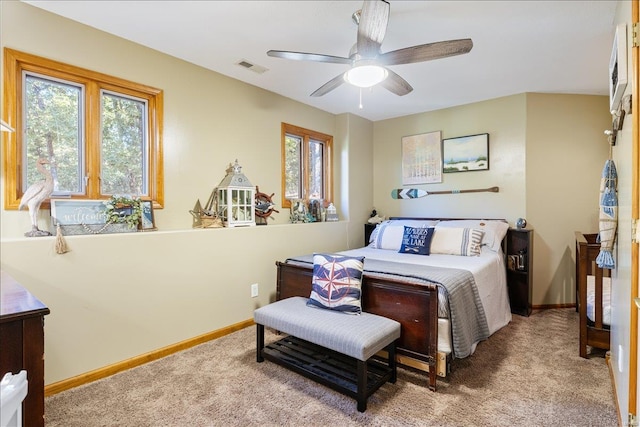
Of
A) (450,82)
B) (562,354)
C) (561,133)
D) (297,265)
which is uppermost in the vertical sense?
(450,82)

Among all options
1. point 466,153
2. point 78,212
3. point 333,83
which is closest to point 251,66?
point 333,83

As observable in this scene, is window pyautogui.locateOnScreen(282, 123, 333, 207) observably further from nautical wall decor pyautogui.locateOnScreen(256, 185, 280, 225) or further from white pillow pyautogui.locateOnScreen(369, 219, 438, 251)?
white pillow pyautogui.locateOnScreen(369, 219, 438, 251)

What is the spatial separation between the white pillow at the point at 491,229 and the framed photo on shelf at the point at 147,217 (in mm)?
3140

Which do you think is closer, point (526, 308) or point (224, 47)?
point (224, 47)

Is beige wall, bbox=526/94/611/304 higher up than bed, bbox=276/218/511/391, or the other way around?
beige wall, bbox=526/94/611/304

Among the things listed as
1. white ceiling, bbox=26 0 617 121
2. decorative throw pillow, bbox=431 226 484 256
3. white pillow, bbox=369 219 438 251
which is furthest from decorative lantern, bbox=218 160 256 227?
decorative throw pillow, bbox=431 226 484 256

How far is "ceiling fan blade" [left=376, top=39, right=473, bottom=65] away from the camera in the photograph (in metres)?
1.98

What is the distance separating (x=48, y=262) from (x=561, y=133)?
16.6 feet

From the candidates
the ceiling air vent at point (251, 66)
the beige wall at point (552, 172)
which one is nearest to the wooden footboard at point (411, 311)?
the ceiling air vent at point (251, 66)

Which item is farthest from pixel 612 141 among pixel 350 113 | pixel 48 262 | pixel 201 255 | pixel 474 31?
pixel 48 262

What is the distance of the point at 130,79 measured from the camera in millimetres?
2689

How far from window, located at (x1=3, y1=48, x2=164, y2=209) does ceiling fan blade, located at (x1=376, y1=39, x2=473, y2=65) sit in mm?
1979

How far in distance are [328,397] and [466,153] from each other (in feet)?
11.3

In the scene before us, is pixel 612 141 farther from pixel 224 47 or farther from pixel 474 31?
pixel 224 47
